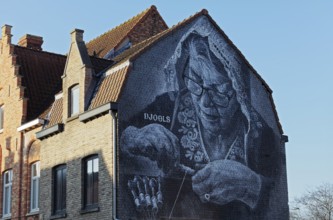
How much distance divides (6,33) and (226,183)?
531 inches

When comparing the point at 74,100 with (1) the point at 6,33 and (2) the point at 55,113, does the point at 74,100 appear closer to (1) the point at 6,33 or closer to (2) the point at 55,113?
(2) the point at 55,113

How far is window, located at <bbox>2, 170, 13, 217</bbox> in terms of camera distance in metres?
29.8

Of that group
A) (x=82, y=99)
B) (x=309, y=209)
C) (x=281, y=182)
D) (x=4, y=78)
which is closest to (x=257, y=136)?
(x=281, y=182)

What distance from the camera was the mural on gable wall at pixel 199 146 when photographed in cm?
2286

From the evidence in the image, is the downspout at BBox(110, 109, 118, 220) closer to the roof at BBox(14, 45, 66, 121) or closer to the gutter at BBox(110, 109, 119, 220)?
the gutter at BBox(110, 109, 119, 220)

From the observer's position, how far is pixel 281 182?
2742cm

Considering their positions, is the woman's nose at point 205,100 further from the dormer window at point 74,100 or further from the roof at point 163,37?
the dormer window at point 74,100

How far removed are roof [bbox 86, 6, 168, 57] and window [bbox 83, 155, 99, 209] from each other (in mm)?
8137

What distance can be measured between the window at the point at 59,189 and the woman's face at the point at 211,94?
5854mm

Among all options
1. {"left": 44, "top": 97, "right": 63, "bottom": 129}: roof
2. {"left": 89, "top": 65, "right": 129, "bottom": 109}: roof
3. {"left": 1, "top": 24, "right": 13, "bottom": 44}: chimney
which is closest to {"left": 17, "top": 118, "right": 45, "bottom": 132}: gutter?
{"left": 44, "top": 97, "right": 63, "bottom": 129}: roof

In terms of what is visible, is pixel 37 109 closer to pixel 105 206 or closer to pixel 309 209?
pixel 105 206

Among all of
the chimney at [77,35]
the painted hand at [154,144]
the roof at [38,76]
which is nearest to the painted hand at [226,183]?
the painted hand at [154,144]

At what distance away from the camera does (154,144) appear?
23438mm

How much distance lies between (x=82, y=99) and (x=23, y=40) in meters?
11.6
